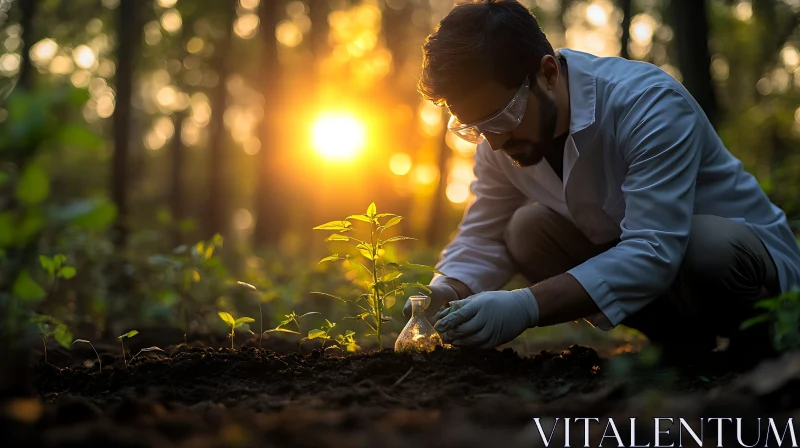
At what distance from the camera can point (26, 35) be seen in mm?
9680

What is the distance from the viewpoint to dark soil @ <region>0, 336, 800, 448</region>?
1440 mm

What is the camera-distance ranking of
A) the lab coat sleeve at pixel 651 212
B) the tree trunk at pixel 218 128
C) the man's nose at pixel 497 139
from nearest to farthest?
1. the lab coat sleeve at pixel 651 212
2. the man's nose at pixel 497 139
3. the tree trunk at pixel 218 128

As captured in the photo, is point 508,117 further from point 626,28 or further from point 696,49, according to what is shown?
point 626,28

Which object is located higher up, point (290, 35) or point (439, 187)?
point (290, 35)

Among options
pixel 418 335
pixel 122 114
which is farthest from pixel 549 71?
pixel 122 114

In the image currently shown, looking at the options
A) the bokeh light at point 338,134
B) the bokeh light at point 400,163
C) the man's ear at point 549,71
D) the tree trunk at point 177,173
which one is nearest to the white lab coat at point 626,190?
the man's ear at point 549,71

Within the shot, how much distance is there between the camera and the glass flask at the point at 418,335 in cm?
273

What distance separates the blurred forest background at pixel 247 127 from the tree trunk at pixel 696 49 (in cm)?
2

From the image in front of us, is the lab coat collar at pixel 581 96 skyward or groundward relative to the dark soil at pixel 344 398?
skyward

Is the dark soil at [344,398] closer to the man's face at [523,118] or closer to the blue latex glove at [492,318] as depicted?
the blue latex glove at [492,318]

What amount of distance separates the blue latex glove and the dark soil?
0.08m

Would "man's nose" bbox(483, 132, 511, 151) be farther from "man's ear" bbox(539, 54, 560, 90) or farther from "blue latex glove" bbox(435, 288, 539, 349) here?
"blue latex glove" bbox(435, 288, 539, 349)

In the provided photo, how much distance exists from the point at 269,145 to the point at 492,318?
36.4 feet

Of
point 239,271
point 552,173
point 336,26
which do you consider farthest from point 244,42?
point 552,173
